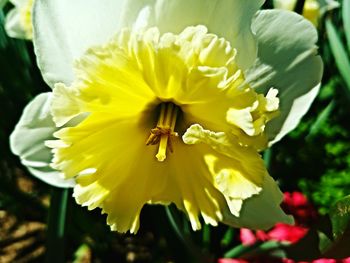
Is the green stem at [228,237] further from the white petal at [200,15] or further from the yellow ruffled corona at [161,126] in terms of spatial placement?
the white petal at [200,15]

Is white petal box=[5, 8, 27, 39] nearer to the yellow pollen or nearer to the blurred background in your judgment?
the blurred background

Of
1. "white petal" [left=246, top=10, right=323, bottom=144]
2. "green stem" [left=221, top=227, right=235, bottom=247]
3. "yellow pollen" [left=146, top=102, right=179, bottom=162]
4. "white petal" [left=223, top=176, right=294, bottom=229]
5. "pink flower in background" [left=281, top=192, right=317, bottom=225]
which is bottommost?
"green stem" [left=221, top=227, right=235, bottom=247]

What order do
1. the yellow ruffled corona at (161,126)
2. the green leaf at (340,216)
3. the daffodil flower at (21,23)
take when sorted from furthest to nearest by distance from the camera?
1. the daffodil flower at (21,23)
2. the green leaf at (340,216)
3. the yellow ruffled corona at (161,126)

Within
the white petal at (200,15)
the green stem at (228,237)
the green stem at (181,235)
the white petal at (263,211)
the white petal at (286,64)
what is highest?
the white petal at (200,15)

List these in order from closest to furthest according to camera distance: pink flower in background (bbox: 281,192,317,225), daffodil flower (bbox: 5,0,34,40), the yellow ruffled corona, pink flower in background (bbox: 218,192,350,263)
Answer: the yellow ruffled corona, pink flower in background (bbox: 218,192,350,263), daffodil flower (bbox: 5,0,34,40), pink flower in background (bbox: 281,192,317,225)

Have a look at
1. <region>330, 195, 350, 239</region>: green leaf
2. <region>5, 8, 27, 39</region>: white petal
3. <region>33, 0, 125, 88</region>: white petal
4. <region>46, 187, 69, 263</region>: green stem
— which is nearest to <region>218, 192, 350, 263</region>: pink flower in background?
<region>330, 195, 350, 239</region>: green leaf

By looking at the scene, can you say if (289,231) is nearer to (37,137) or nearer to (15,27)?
(37,137)

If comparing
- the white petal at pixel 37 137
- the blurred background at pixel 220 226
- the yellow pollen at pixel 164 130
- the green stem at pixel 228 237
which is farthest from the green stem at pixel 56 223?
the green stem at pixel 228 237
